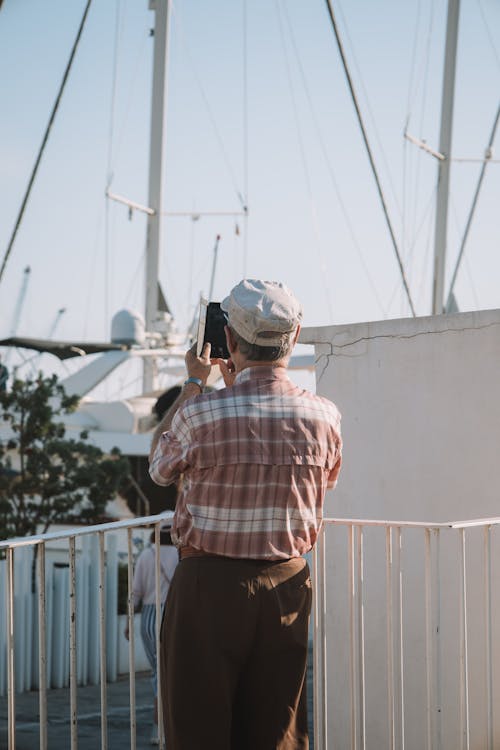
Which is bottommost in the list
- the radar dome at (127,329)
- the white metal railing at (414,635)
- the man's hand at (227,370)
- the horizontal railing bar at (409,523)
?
the white metal railing at (414,635)

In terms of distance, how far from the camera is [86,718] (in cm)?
916

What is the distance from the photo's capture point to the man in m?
3.12

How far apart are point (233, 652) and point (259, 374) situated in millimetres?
792

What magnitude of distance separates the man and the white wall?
8.78 feet

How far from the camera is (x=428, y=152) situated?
61.2 feet

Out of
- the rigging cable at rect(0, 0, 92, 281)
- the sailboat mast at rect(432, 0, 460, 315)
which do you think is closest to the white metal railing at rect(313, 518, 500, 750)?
the rigging cable at rect(0, 0, 92, 281)

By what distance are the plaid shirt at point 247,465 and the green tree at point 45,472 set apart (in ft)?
41.2

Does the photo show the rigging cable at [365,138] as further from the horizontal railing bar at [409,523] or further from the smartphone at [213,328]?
the smartphone at [213,328]

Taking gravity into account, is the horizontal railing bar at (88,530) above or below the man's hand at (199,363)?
below

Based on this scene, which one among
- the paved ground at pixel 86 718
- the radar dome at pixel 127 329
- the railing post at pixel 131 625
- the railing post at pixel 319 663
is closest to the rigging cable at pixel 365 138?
the paved ground at pixel 86 718

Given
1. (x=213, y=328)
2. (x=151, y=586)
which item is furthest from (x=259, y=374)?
(x=151, y=586)

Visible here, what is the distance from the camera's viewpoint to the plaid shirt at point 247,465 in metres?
3.12

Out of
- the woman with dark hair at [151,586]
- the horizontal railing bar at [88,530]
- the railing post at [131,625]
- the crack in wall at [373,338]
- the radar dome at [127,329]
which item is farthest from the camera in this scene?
the radar dome at [127,329]

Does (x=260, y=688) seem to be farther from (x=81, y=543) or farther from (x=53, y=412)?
(x=53, y=412)
